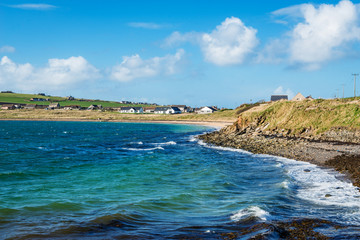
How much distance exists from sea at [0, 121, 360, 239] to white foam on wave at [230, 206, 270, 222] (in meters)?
0.05

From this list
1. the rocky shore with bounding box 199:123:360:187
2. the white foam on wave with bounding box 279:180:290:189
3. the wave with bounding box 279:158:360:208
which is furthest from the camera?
the rocky shore with bounding box 199:123:360:187

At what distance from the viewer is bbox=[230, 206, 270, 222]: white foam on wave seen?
1339 cm

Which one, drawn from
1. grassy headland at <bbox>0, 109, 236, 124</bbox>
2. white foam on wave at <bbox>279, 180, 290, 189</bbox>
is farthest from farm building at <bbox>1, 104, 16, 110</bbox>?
white foam on wave at <bbox>279, 180, 290, 189</bbox>

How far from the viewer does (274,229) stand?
11508 mm

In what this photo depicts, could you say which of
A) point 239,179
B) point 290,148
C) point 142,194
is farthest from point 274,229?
point 290,148

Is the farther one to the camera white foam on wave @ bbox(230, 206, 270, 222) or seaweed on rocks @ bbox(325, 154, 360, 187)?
seaweed on rocks @ bbox(325, 154, 360, 187)

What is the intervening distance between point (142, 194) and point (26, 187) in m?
8.15

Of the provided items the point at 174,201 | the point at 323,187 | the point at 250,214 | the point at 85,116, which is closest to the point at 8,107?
the point at 85,116

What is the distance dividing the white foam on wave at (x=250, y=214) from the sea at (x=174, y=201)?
0.05m

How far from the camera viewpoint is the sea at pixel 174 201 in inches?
475

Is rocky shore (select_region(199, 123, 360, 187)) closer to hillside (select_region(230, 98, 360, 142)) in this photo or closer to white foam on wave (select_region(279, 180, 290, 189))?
hillside (select_region(230, 98, 360, 142))

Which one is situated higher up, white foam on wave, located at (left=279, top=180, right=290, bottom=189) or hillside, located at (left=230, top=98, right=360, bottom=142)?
hillside, located at (left=230, top=98, right=360, bottom=142)

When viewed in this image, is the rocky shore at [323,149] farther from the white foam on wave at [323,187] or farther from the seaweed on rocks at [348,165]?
the white foam on wave at [323,187]

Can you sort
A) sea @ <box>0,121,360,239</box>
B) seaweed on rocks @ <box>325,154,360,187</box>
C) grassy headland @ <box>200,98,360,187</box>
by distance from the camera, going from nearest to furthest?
1. sea @ <box>0,121,360,239</box>
2. seaweed on rocks @ <box>325,154,360,187</box>
3. grassy headland @ <box>200,98,360,187</box>
